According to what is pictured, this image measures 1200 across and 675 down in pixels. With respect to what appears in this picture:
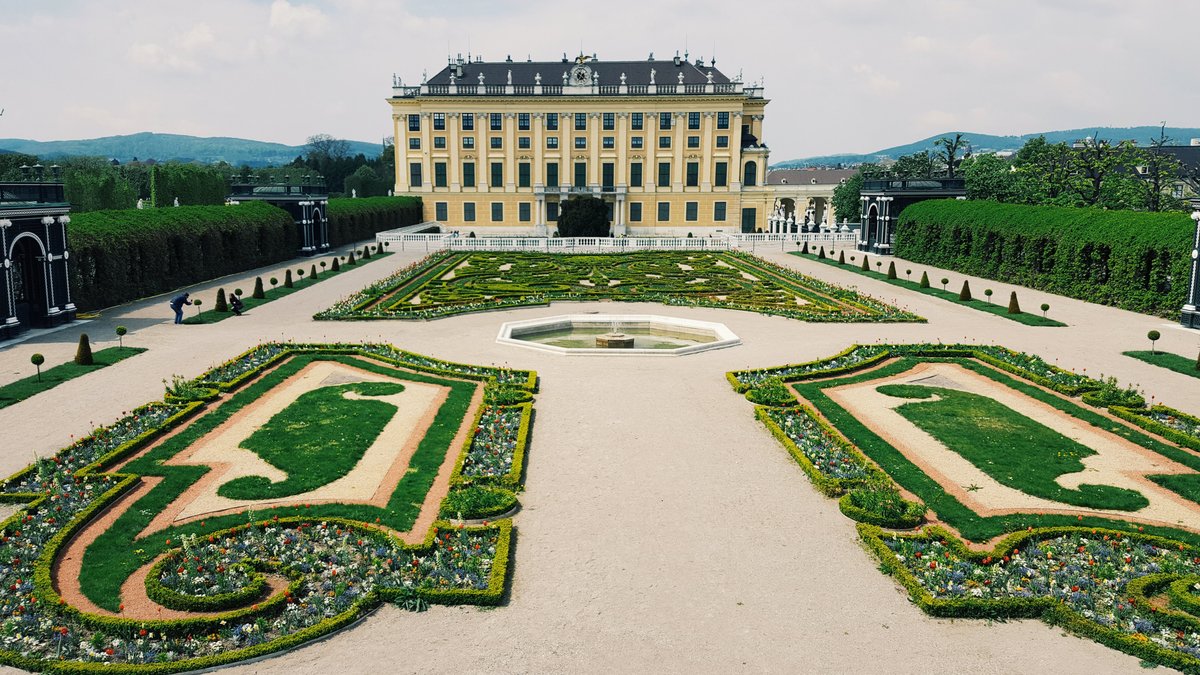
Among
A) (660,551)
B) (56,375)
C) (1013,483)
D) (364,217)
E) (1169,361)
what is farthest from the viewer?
(364,217)

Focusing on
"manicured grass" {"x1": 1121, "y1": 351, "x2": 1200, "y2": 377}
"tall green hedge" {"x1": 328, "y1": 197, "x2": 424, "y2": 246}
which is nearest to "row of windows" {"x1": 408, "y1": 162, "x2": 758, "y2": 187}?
"tall green hedge" {"x1": 328, "y1": 197, "x2": 424, "y2": 246}

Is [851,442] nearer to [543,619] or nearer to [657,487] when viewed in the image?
[657,487]

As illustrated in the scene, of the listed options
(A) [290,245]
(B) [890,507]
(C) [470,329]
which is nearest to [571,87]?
(A) [290,245]

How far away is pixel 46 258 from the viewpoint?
31.7m

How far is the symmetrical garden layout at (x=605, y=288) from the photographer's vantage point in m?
36.8

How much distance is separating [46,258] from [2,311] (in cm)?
308

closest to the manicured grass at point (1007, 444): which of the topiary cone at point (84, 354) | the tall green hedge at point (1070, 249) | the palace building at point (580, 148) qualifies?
the tall green hedge at point (1070, 249)

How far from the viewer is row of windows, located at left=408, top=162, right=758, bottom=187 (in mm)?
91750

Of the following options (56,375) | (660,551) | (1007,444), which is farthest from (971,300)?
(56,375)

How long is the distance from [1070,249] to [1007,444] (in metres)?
A: 27.2

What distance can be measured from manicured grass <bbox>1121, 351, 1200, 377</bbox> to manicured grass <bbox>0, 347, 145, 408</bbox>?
31499 millimetres

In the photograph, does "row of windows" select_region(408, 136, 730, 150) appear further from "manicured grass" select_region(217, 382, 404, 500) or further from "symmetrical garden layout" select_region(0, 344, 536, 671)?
"symmetrical garden layout" select_region(0, 344, 536, 671)

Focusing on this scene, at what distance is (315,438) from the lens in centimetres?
1889

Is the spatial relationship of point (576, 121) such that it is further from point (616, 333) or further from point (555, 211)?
point (616, 333)
